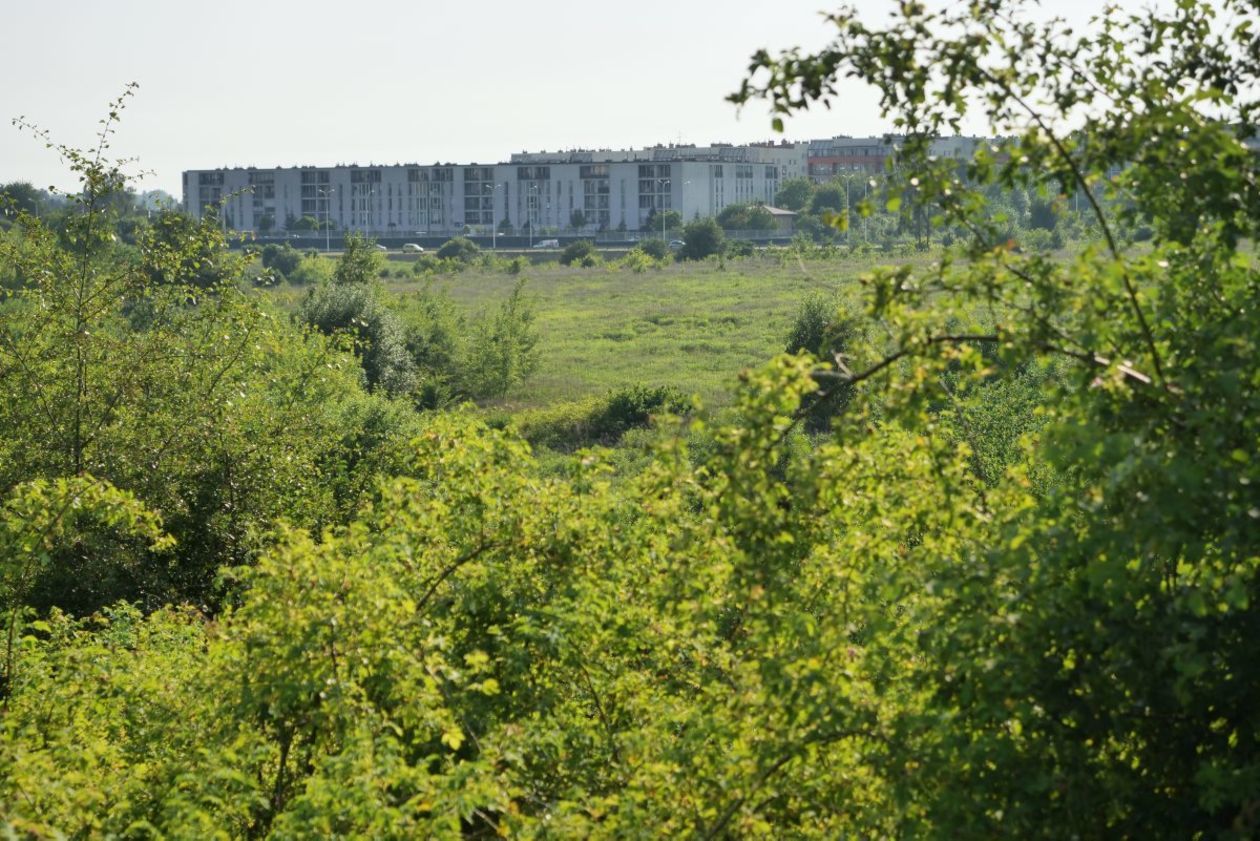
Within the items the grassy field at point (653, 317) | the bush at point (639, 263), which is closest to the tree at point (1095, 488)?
the grassy field at point (653, 317)

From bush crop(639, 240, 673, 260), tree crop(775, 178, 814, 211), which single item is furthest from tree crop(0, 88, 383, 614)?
tree crop(775, 178, 814, 211)

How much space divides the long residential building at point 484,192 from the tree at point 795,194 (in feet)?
28.6

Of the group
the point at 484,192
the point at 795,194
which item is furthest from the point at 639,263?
the point at 484,192

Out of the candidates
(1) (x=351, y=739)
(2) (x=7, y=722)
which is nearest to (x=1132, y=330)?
(1) (x=351, y=739)

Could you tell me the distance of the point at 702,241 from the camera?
93625 millimetres

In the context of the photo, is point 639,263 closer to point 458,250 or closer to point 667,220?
point 458,250

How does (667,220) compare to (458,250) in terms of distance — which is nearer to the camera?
(458,250)

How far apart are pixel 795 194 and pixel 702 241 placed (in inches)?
1495

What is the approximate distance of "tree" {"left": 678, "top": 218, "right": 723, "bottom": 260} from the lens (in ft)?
305

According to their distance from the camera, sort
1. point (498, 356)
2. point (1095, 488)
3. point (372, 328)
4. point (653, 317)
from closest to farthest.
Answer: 1. point (1095, 488)
2. point (372, 328)
3. point (498, 356)
4. point (653, 317)

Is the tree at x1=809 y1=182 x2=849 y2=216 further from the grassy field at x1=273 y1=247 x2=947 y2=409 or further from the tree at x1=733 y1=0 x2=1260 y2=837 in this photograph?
the tree at x1=733 y1=0 x2=1260 y2=837

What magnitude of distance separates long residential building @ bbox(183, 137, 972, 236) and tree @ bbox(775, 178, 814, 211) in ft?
28.6

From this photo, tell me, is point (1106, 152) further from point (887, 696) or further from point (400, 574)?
point (400, 574)

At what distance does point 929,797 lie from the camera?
604 cm
